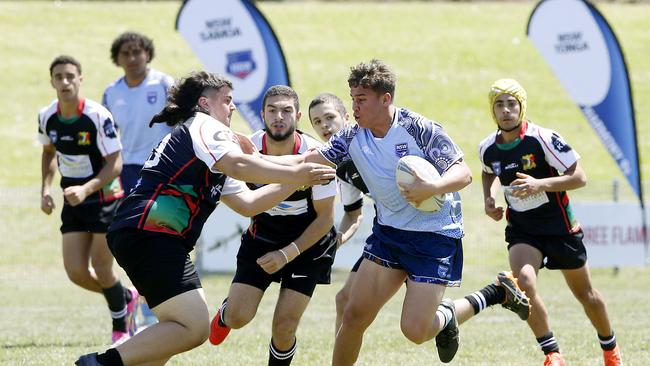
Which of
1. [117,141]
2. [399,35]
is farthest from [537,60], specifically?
[117,141]

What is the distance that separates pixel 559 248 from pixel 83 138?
3.96 meters

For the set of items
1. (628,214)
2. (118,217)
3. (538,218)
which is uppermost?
→ (118,217)

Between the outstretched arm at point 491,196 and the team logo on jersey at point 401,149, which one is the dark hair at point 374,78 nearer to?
the team logo on jersey at point 401,149

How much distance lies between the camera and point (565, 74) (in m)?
14.7

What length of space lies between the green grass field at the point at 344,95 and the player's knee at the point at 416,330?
136cm

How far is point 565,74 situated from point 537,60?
15619 millimetres

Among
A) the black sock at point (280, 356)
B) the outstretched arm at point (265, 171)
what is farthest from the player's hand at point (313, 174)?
the black sock at point (280, 356)

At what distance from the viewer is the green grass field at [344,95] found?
322 inches

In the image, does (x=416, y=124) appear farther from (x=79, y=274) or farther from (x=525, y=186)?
(x=79, y=274)

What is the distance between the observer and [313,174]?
522 centimetres

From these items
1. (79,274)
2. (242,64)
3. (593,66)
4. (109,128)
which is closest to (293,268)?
(79,274)

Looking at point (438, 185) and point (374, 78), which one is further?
point (374, 78)

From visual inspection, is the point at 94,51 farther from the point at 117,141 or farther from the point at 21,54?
the point at 117,141

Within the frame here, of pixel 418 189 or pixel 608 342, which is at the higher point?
pixel 418 189
